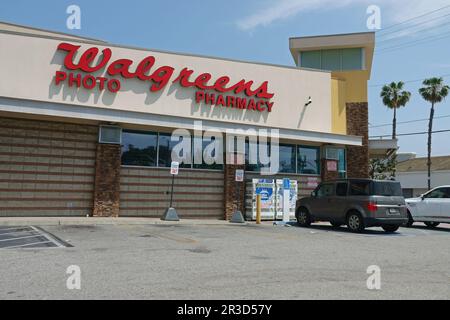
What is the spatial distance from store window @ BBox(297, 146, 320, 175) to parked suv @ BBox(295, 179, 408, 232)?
5.70 m

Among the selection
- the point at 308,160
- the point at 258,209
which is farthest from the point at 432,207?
the point at 258,209

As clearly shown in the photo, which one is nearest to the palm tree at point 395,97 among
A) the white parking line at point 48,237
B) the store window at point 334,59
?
the store window at point 334,59

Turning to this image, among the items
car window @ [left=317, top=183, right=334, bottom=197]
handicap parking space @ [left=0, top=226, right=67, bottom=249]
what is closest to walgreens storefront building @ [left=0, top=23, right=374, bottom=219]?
handicap parking space @ [left=0, top=226, right=67, bottom=249]

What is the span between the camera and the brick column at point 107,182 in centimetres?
1814

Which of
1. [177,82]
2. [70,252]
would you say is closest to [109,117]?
[177,82]

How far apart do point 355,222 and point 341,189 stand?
1.36 m

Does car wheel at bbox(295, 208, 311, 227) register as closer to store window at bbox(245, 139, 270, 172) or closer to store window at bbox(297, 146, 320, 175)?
store window at bbox(245, 139, 270, 172)

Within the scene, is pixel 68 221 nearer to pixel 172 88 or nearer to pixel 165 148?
pixel 165 148

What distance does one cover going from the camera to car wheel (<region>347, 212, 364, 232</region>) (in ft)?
51.6

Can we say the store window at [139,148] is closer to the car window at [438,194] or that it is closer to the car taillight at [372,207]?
the car taillight at [372,207]

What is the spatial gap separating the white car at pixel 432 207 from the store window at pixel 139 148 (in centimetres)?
1077

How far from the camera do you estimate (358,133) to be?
79.8 ft
